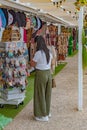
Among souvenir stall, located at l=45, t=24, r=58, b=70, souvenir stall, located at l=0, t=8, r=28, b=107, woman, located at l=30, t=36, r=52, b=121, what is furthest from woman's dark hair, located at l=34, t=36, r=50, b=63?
souvenir stall, located at l=45, t=24, r=58, b=70

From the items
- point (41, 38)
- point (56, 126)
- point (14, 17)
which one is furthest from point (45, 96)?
point (14, 17)

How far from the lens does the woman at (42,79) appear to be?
228 inches

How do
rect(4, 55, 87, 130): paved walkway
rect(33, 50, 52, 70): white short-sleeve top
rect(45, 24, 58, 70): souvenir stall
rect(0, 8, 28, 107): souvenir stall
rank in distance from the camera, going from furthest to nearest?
rect(45, 24, 58, 70): souvenir stall
rect(0, 8, 28, 107): souvenir stall
rect(33, 50, 52, 70): white short-sleeve top
rect(4, 55, 87, 130): paved walkway

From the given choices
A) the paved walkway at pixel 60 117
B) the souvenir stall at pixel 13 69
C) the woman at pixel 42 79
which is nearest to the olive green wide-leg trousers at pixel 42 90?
the woman at pixel 42 79

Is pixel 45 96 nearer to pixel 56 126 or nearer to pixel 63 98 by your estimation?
pixel 56 126

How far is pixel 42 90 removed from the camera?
231 inches

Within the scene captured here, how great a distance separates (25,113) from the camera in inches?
255

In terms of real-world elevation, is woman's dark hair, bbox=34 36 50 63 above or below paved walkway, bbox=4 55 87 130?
above

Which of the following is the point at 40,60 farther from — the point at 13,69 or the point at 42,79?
the point at 13,69

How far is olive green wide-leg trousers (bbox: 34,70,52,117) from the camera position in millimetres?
5828

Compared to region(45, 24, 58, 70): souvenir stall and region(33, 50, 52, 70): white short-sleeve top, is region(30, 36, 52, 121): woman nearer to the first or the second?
region(33, 50, 52, 70): white short-sleeve top

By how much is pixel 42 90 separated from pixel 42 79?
0.20 meters

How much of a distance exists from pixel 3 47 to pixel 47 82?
1.27 m

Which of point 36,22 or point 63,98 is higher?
point 36,22
